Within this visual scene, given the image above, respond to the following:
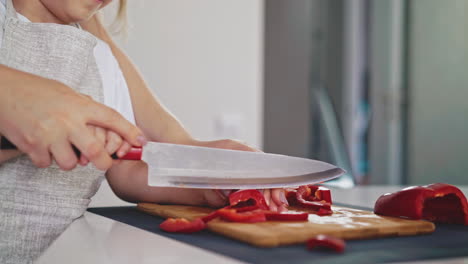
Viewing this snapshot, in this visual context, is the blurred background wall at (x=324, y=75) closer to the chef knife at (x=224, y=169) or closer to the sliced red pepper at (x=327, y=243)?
the chef knife at (x=224, y=169)

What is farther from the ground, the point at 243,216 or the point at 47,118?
the point at 47,118

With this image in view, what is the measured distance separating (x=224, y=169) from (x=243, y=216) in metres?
0.18

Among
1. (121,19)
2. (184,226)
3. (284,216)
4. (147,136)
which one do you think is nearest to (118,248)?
(184,226)

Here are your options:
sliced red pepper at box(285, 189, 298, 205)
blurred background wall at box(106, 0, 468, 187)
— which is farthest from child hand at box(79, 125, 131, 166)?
blurred background wall at box(106, 0, 468, 187)

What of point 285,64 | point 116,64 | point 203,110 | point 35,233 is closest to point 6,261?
point 35,233

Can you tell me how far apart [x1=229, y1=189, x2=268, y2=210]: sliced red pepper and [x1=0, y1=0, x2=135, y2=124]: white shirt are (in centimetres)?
38

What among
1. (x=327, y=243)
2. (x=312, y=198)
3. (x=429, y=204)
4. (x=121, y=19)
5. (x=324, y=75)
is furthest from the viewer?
(x=324, y=75)

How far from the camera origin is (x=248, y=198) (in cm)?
83

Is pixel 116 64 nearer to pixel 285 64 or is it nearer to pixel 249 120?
pixel 249 120

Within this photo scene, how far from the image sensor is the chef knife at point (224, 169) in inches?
33.1

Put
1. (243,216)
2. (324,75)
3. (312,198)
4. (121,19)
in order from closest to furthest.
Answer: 1. (243,216)
2. (312,198)
3. (121,19)
4. (324,75)

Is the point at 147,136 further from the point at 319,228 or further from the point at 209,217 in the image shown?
the point at 319,228

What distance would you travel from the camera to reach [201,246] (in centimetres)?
62

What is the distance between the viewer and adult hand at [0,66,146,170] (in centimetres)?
66
